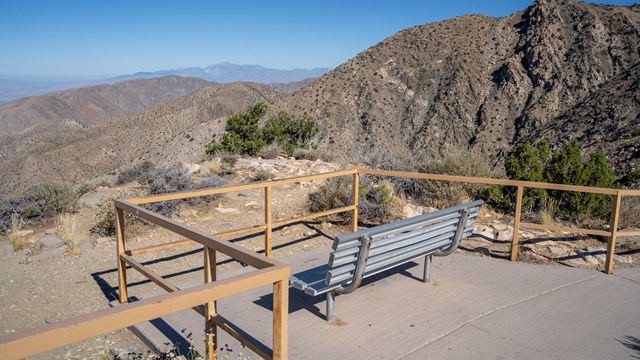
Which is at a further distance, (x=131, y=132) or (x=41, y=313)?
(x=131, y=132)

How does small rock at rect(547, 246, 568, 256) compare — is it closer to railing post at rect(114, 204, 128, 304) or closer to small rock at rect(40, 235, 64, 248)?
railing post at rect(114, 204, 128, 304)

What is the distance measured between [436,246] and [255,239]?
3.40m

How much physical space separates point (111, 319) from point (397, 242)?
2.90 metres

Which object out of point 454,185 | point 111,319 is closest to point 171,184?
point 454,185

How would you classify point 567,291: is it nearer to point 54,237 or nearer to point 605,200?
point 605,200

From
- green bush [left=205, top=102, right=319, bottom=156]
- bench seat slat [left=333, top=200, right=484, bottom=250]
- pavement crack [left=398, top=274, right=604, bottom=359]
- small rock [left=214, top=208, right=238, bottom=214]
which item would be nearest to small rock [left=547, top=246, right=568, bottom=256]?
pavement crack [left=398, top=274, right=604, bottom=359]

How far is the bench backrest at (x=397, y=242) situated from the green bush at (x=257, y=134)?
14559 millimetres

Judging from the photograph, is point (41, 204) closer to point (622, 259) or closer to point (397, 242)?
point (397, 242)

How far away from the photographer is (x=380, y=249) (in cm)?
402

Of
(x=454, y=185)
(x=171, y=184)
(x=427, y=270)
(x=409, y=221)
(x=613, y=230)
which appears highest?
(x=409, y=221)

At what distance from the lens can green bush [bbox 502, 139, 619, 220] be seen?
8938 millimetres

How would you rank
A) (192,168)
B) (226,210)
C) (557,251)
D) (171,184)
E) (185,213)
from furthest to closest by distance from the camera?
(192,168) < (171,184) < (226,210) < (185,213) < (557,251)

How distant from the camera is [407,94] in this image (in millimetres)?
56656

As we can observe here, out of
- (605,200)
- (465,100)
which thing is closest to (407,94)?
(465,100)
